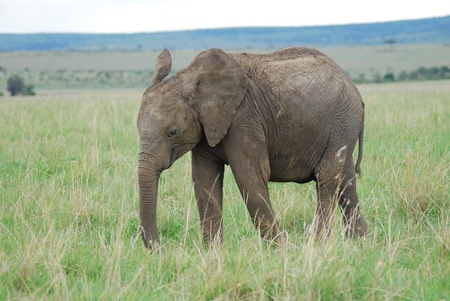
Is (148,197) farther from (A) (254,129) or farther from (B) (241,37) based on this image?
(B) (241,37)

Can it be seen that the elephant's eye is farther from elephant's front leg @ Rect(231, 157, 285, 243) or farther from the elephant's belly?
the elephant's belly

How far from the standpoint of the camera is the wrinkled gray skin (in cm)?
586

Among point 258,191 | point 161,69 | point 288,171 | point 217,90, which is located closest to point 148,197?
point 258,191

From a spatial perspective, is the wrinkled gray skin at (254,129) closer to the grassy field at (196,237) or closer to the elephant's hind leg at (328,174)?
the elephant's hind leg at (328,174)

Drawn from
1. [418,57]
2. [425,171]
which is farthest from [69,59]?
[425,171]

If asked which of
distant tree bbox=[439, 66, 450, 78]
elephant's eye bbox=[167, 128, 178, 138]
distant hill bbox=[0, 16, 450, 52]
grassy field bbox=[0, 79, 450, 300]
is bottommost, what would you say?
distant hill bbox=[0, 16, 450, 52]

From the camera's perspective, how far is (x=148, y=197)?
5.76 m

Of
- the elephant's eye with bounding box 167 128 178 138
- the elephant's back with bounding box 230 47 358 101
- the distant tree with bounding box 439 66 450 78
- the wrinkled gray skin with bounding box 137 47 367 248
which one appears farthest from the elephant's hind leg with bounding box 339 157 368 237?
the distant tree with bounding box 439 66 450 78

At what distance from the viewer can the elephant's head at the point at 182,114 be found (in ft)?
19.0

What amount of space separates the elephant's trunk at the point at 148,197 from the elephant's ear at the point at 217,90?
475 mm

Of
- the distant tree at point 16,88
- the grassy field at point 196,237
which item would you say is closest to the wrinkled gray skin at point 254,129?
the grassy field at point 196,237

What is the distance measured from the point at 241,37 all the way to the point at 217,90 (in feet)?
571

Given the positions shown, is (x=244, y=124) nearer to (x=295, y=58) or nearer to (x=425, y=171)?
(x=295, y=58)

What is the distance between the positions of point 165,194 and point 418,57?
8131cm
